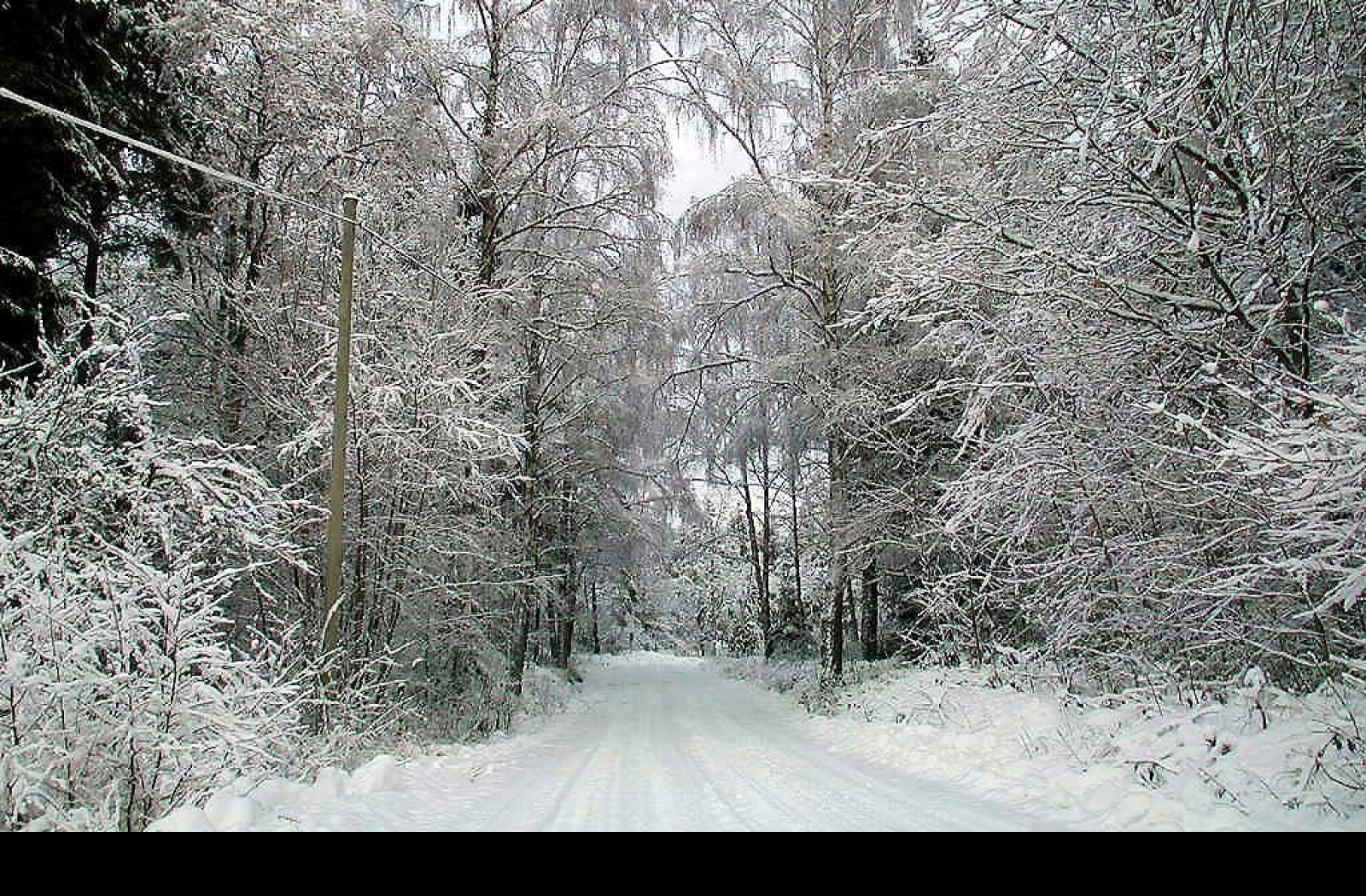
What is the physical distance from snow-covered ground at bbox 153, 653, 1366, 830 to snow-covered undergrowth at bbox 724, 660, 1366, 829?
2cm

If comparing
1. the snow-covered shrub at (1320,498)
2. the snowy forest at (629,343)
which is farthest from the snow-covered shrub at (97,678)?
the snow-covered shrub at (1320,498)

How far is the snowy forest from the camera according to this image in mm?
4266

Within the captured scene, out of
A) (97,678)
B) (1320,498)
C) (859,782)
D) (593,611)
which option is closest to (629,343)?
(859,782)

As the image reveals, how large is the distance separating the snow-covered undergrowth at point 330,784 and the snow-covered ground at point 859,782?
0.05 feet

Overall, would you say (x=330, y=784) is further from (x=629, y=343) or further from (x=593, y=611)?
(x=593, y=611)

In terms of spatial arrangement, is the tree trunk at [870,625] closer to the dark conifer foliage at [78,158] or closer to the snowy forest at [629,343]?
the snowy forest at [629,343]

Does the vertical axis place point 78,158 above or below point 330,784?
above

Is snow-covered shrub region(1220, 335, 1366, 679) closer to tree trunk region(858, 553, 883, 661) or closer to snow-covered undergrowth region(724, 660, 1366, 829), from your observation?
snow-covered undergrowth region(724, 660, 1366, 829)

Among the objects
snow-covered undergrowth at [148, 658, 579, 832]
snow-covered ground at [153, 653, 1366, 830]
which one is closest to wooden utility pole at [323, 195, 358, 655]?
snow-covered undergrowth at [148, 658, 579, 832]

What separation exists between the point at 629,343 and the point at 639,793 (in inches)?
384

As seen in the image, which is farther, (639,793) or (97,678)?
(639,793)

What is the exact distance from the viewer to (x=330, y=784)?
456cm
